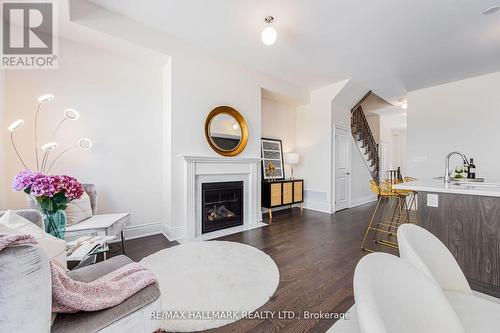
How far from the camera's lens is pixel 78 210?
249 centimetres

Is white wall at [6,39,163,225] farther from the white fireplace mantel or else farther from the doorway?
the doorway

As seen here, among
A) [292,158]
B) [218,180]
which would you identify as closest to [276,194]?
[292,158]

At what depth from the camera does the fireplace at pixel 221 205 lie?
11.4 ft

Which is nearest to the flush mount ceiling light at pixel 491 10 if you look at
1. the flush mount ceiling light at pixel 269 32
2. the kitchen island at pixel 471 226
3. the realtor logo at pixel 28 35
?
the kitchen island at pixel 471 226

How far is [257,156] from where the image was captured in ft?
13.7

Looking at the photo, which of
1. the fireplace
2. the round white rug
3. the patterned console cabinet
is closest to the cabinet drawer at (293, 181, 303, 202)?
the patterned console cabinet

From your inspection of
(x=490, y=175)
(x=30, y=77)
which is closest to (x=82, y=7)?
(x=30, y=77)

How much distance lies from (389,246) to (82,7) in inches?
198

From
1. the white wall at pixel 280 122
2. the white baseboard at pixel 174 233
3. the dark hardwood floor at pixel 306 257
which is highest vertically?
the white wall at pixel 280 122

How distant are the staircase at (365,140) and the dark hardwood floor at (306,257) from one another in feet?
9.07

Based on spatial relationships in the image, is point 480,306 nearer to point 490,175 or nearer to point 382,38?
point 382,38

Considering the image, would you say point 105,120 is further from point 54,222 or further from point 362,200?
Result: point 362,200

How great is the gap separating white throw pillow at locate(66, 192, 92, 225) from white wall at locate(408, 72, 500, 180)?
6596 mm

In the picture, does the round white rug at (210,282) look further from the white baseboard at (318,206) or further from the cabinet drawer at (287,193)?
the white baseboard at (318,206)
